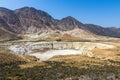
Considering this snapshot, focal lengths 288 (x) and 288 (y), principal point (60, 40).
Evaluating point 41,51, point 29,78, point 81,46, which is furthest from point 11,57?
point 81,46

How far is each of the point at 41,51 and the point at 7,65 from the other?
91.9 meters

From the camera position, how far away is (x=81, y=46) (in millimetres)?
195250

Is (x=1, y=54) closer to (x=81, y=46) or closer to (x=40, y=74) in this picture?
(x=40, y=74)

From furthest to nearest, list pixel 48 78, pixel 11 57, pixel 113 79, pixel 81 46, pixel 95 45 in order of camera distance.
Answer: pixel 81 46 < pixel 95 45 < pixel 11 57 < pixel 48 78 < pixel 113 79

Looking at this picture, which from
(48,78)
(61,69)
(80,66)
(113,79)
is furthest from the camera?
(80,66)

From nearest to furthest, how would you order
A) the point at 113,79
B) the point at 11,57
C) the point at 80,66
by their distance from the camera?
the point at 113,79
the point at 80,66
the point at 11,57

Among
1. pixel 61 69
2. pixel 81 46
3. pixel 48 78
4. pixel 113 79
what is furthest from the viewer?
pixel 81 46

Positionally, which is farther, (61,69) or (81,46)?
(81,46)

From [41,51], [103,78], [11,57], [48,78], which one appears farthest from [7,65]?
[41,51]

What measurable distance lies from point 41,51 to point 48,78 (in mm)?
119259

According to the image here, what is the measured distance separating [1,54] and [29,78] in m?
45.1

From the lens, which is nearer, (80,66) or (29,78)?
(29,78)

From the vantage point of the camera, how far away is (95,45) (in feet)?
598

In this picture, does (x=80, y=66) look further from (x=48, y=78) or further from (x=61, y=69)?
(x=48, y=78)
